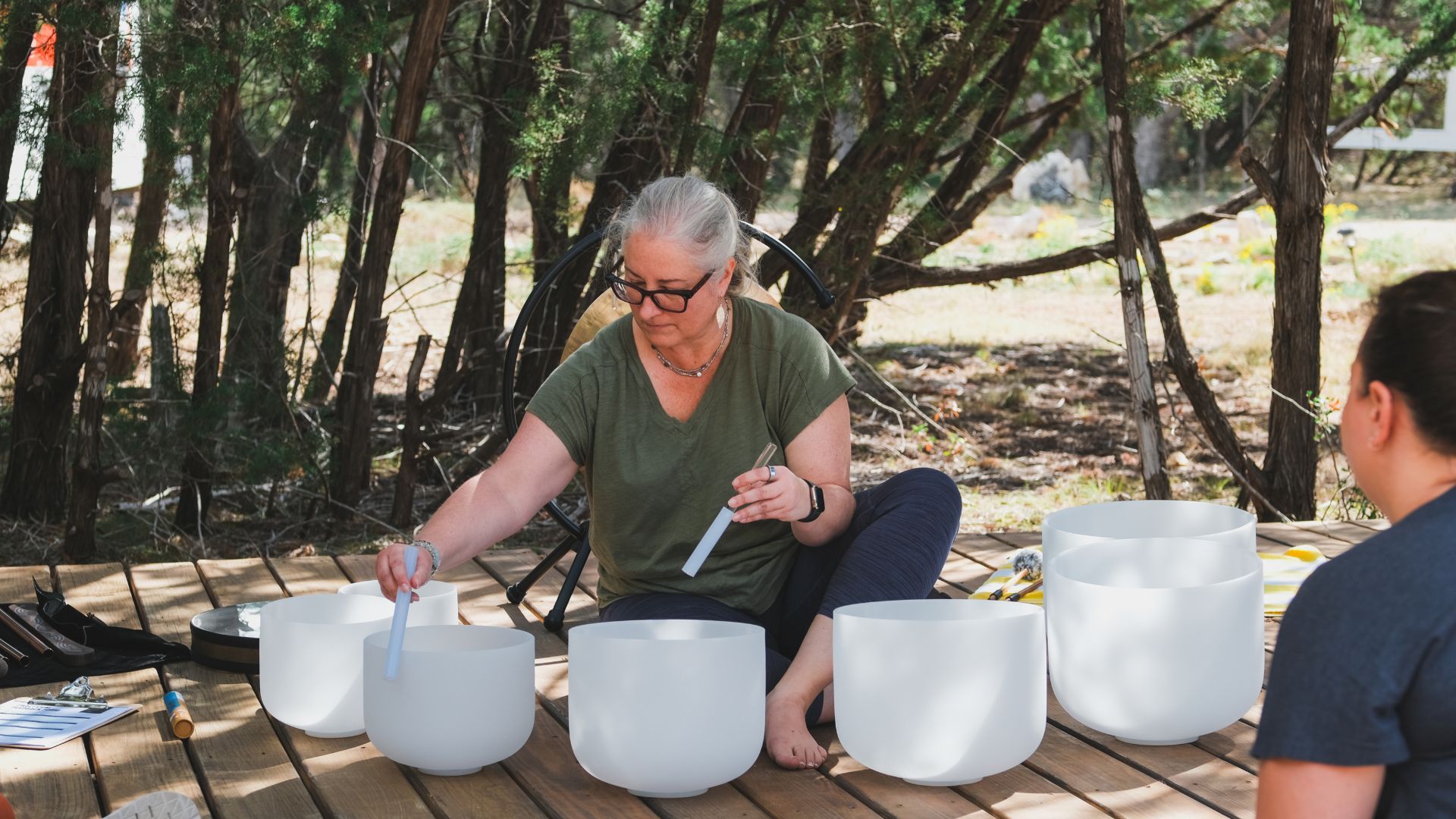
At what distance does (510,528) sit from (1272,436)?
2.39m

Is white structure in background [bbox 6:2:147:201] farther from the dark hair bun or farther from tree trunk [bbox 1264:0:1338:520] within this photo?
the dark hair bun

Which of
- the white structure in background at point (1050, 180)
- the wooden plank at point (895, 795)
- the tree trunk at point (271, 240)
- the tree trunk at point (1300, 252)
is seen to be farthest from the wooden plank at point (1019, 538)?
the white structure in background at point (1050, 180)

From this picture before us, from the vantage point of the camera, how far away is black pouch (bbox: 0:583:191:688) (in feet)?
7.19

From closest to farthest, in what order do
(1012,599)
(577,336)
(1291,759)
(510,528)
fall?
(1291,759)
(510,528)
(1012,599)
(577,336)

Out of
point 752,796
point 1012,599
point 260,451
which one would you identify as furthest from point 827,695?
point 260,451

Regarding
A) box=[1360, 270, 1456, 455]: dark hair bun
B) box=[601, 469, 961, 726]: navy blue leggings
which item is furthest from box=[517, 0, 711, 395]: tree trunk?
box=[1360, 270, 1456, 455]: dark hair bun

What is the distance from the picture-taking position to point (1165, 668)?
1.82 metres

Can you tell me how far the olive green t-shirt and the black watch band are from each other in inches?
4.5

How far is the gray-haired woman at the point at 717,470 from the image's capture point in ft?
6.51

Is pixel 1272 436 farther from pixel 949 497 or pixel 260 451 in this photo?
pixel 260 451

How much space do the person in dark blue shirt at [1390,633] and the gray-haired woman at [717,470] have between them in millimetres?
1004

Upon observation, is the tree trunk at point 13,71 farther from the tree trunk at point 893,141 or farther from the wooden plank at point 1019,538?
the wooden plank at point 1019,538

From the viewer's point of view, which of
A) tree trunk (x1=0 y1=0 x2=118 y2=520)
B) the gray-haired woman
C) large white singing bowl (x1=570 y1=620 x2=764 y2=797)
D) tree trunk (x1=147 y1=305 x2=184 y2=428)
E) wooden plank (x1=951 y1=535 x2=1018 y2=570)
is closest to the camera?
large white singing bowl (x1=570 y1=620 x2=764 y2=797)

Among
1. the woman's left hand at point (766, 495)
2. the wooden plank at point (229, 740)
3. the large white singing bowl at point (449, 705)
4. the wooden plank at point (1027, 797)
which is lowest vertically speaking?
the wooden plank at point (229, 740)
